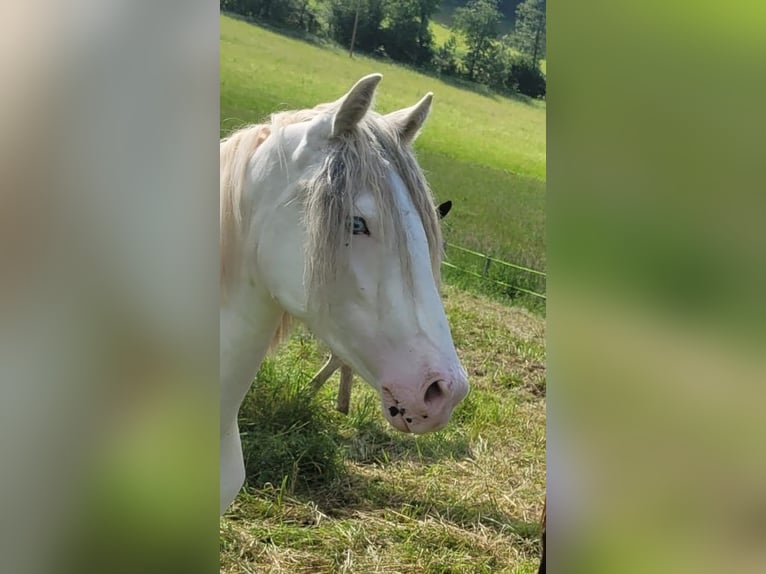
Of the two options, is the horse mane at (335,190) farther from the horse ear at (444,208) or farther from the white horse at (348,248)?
the horse ear at (444,208)

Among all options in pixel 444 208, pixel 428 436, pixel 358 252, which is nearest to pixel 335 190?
pixel 358 252

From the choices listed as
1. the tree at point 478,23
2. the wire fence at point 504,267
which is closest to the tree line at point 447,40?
the tree at point 478,23

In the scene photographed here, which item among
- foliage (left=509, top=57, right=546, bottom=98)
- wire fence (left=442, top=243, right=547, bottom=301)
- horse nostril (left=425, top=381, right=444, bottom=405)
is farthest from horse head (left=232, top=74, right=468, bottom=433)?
foliage (left=509, top=57, right=546, bottom=98)

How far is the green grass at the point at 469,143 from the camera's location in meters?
1.17

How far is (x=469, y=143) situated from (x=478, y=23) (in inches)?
8.8

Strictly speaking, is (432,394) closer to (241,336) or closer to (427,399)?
(427,399)

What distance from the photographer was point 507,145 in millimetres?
1302

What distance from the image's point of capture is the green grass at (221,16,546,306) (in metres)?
1.17

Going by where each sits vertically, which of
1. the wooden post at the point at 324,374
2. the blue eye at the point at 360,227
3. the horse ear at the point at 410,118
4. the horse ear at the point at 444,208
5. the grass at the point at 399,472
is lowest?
the grass at the point at 399,472

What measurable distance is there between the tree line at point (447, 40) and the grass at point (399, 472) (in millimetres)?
432

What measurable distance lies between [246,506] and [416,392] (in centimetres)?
40

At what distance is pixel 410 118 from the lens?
1.12m

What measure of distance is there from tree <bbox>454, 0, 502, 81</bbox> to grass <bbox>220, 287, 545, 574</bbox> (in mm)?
471

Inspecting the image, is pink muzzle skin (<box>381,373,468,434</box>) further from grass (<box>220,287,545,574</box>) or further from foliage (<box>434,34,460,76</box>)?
foliage (<box>434,34,460,76</box>)
